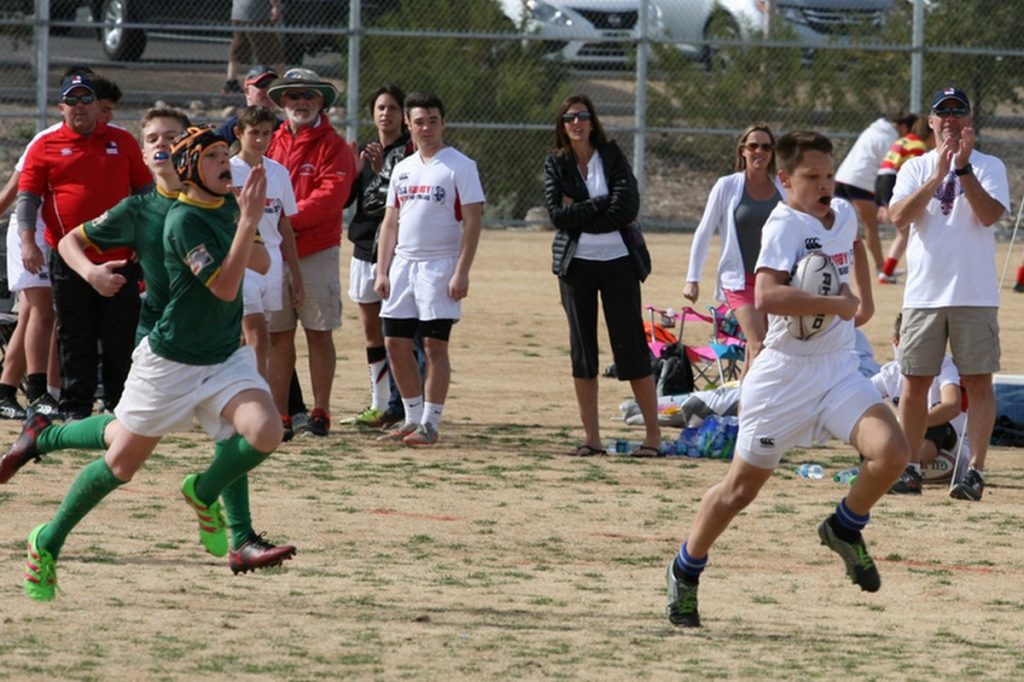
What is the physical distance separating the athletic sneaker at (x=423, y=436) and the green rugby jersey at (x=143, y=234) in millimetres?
3985

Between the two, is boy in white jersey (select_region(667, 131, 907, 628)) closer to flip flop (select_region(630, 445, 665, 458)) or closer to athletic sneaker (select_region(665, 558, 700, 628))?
athletic sneaker (select_region(665, 558, 700, 628))

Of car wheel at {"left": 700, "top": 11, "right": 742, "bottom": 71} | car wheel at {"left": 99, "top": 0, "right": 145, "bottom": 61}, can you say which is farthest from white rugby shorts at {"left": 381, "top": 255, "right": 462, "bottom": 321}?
car wheel at {"left": 99, "top": 0, "right": 145, "bottom": 61}

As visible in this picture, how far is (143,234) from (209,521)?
42.9 inches

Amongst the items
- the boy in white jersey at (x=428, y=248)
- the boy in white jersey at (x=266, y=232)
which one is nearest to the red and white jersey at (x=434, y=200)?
the boy in white jersey at (x=428, y=248)

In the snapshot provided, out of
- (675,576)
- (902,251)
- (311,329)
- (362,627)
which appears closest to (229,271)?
(362,627)

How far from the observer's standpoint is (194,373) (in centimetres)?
712

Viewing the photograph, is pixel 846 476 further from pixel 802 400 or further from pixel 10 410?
pixel 10 410

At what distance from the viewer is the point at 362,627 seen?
6844mm

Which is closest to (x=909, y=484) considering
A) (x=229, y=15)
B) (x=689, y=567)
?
(x=689, y=567)

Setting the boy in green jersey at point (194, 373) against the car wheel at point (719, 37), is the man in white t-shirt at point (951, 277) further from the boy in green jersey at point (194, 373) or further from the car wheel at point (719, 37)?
the car wheel at point (719, 37)

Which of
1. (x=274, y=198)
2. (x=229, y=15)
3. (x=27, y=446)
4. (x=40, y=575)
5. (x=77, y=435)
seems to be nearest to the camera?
(x=40, y=575)

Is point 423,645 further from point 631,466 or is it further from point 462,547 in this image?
point 631,466

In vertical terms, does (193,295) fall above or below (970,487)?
above

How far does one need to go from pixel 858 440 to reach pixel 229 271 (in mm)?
2276
